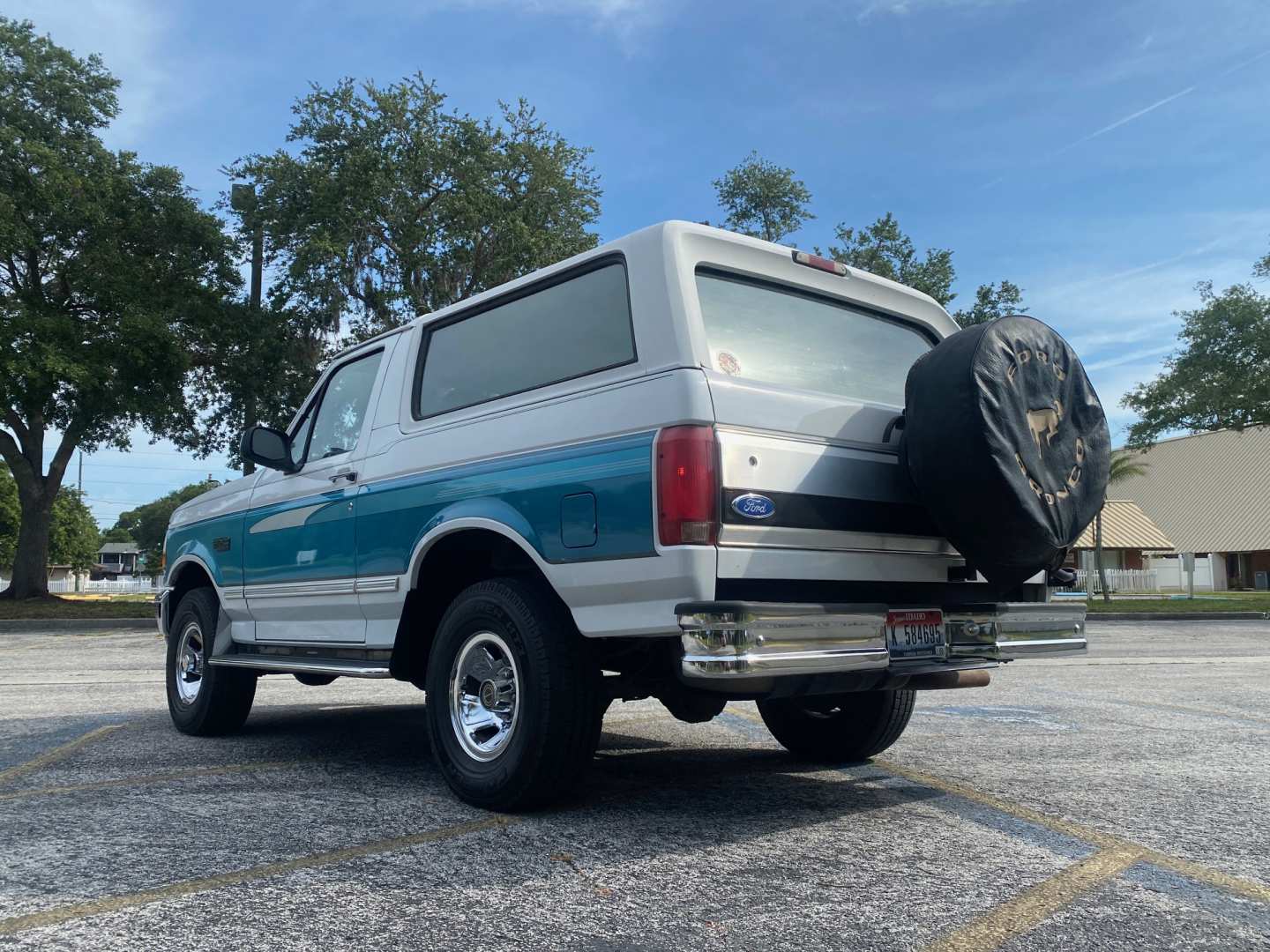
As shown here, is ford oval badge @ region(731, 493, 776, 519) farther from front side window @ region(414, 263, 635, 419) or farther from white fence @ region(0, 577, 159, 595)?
white fence @ region(0, 577, 159, 595)

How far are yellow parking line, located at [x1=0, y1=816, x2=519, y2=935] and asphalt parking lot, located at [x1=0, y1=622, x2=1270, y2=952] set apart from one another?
0.05ft

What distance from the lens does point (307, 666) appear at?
5.67m

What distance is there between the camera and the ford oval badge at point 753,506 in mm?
3828

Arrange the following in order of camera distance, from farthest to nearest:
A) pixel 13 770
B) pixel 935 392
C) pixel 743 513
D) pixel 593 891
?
pixel 13 770 → pixel 935 392 → pixel 743 513 → pixel 593 891

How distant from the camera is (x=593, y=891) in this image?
10.9ft

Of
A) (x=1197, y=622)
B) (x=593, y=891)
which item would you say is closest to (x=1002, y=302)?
(x=1197, y=622)

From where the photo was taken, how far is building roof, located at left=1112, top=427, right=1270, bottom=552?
55.3 m

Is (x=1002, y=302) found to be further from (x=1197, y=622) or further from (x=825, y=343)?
(x=825, y=343)

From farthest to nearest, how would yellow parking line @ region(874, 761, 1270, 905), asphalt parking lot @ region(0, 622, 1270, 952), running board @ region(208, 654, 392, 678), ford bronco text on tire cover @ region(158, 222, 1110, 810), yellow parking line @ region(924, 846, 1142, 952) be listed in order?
1. running board @ region(208, 654, 392, 678)
2. ford bronco text on tire cover @ region(158, 222, 1110, 810)
3. yellow parking line @ region(874, 761, 1270, 905)
4. asphalt parking lot @ region(0, 622, 1270, 952)
5. yellow parking line @ region(924, 846, 1142, 952)

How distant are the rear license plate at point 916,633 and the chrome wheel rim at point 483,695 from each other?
4.92ft

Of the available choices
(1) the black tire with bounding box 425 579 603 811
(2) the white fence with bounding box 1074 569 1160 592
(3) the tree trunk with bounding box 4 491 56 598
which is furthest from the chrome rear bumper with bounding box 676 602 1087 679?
(2) the white fence with bounding box 1074 569 1160 592

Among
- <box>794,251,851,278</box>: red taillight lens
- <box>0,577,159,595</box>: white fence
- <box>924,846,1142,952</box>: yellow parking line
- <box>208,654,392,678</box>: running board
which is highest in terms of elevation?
<box>794,251,851,278</box>: red taillight lens

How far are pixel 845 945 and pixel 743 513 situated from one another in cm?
150

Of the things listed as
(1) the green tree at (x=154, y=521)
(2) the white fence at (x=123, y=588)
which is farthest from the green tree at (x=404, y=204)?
(1) the green tree at (x=154, y=521)
